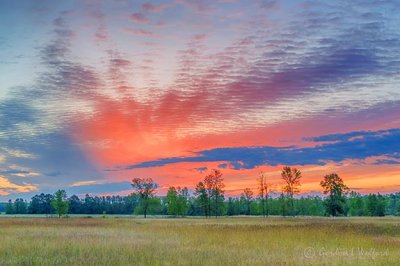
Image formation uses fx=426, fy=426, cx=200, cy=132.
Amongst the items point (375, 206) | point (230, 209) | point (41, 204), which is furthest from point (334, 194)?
point (41, 204)

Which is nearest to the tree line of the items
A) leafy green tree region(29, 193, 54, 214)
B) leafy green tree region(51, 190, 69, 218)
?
leafy green tree region(51, 190, 69, 218)

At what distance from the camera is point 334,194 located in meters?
91.1

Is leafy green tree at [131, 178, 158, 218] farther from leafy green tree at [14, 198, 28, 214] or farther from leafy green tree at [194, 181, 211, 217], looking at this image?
leafy green tree at [14, 198, 28, 214]

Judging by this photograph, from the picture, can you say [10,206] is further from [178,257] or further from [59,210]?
[178,257]

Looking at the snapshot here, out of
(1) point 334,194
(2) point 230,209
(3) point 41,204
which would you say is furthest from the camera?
(3) point 41,204

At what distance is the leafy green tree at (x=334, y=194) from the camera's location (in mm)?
90250

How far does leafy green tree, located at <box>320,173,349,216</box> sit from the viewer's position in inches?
3553

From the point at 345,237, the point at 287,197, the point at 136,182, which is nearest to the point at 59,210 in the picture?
the point at 136,182

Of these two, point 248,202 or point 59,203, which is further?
point 248,202

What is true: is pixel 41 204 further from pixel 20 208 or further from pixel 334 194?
pixel 334 194

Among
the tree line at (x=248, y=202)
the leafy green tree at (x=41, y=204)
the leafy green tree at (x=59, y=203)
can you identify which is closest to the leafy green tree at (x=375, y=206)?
the tree line at (x=248, y=202)

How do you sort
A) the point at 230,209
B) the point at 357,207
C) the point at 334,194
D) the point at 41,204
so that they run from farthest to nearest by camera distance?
1. the point at 41,204
2. the point at 230,209
3. the point at 357,207
4. the point at 334,194

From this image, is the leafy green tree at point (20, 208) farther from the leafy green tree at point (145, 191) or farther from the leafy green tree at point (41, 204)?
the leafy green tree at point (145, 191)

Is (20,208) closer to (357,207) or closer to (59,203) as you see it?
(59,203)
